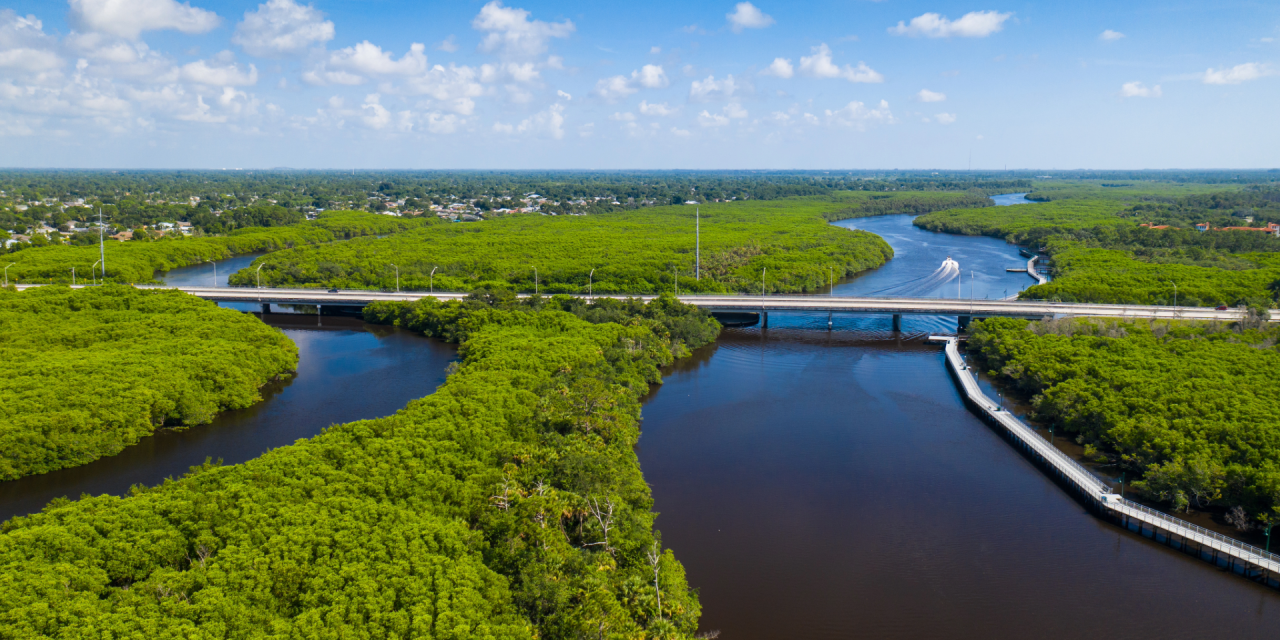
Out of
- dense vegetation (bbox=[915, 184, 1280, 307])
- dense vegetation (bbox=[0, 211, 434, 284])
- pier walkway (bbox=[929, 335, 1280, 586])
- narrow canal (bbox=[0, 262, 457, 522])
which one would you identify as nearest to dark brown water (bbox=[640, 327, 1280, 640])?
pier walkway (bbox=[929, 335, 1280, 586])

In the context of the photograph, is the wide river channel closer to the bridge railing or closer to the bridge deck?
the bridge railing

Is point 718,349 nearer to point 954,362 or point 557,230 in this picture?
point 954,362

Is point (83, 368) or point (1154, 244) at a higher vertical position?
point (1154, 244)

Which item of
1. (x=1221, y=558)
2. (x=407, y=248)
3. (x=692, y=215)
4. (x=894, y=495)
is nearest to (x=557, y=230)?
(x=407, y=248)

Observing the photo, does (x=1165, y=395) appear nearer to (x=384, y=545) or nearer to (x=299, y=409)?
(x=384, y=545)

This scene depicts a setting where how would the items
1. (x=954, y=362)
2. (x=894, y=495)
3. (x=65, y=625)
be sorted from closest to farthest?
(x=65, y=625), (x=894, y=495), (x=954, y=362)

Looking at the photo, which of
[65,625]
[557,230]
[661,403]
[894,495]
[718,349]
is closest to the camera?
[65,625]

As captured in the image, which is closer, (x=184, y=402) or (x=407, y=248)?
(x=184, y=402)

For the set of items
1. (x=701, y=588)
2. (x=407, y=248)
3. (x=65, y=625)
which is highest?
(x=407, y=248)
